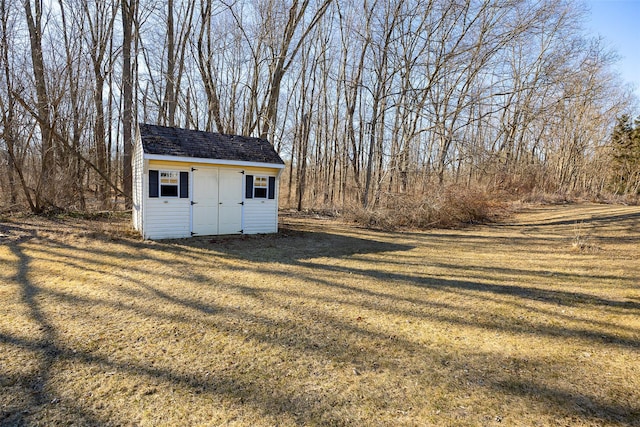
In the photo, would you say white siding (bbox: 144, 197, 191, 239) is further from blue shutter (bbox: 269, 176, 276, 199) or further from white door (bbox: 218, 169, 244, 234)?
blue shutter (bbox: 269, 176, 276, 199)

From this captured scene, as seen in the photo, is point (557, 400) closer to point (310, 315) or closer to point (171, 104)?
point (310, 315)

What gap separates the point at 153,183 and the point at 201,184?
119cm

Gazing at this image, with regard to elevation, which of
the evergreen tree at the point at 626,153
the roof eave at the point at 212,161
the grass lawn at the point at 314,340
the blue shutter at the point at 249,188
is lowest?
the grass lawn at the point at 314,340

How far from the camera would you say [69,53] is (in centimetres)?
1291

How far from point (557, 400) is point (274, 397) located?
226 cm


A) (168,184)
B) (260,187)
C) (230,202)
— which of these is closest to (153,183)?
(168,184)

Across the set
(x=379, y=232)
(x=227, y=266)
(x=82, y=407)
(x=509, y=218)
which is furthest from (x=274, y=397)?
(x=509, y=218)

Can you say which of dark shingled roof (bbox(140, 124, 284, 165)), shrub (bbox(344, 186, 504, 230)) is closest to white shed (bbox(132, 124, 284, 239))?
dark shingled roof (bbox(140, 124, 284, 165))

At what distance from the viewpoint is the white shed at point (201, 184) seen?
8266 mm

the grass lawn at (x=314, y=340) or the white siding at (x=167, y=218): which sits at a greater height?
the white siding at (x=167, y=218)

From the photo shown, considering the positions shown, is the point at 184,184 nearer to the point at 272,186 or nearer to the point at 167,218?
the point at 167,218

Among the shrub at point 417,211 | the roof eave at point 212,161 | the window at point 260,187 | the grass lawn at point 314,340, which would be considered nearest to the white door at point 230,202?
the roof eave at point 212,161

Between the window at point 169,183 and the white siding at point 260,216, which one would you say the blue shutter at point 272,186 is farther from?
the window at point 169,183

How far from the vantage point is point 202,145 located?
909 centimetres
